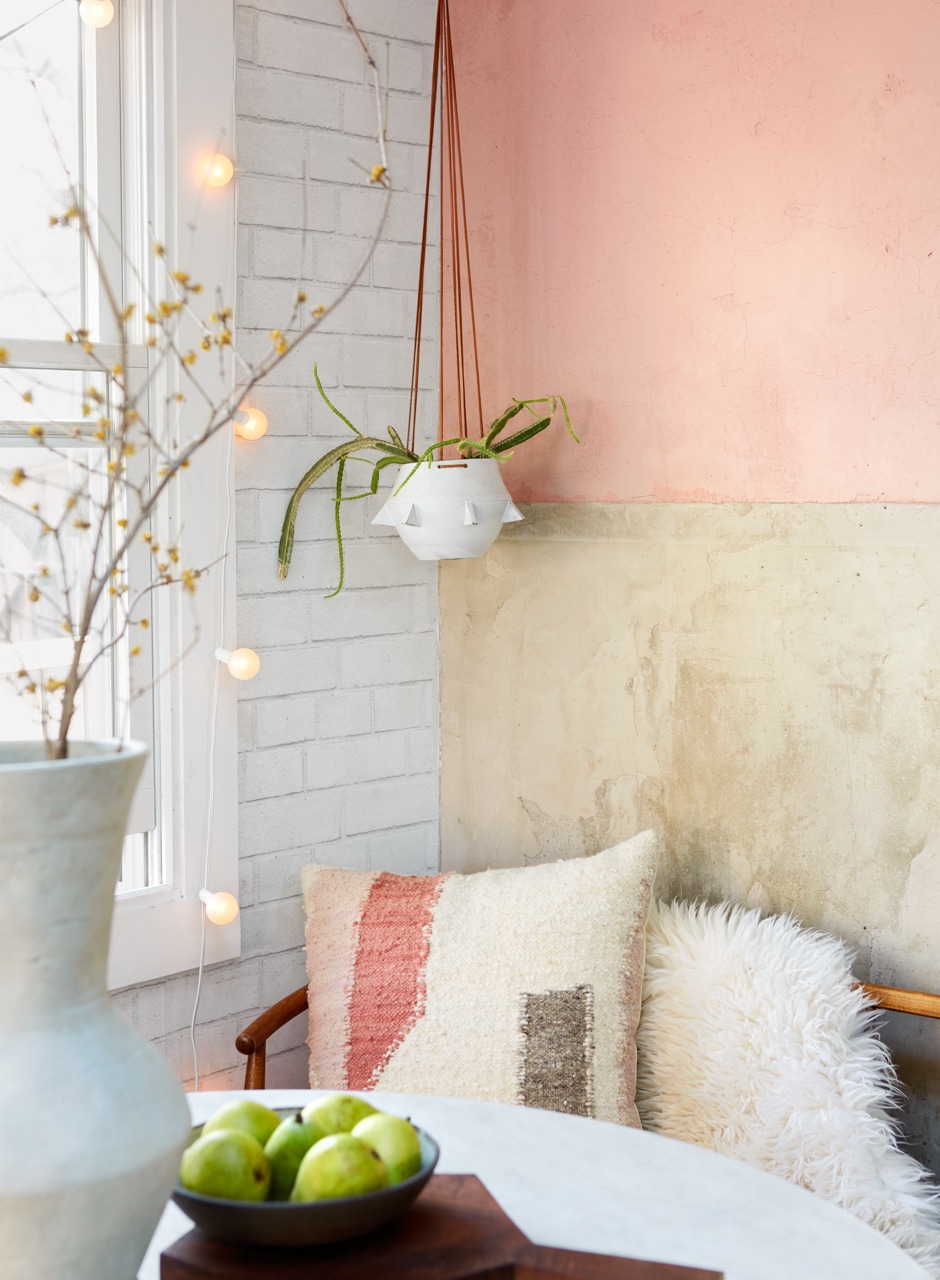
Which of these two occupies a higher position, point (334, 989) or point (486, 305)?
point (486, 305)

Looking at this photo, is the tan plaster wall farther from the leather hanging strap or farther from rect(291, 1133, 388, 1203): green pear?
rect(291, 1133, 388, 1203): green pear

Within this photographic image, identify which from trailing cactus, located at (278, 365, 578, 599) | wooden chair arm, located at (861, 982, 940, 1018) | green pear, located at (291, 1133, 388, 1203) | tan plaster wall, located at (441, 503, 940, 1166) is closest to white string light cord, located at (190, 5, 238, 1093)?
trailing cactus, located at (278, 365, 578, 599)

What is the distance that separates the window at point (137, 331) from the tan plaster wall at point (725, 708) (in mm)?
533

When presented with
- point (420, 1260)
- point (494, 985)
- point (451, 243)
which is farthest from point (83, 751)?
point (451, 243)

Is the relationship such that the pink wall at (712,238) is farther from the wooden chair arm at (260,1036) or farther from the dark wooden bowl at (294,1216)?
the dark wooden bowl at (294,1216)

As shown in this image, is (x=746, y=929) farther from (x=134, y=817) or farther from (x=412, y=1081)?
(x=134, y=817)

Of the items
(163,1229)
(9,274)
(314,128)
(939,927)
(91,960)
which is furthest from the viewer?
(314,128)

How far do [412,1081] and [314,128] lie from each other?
1.67 meters

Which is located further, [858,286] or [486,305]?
[486,305]

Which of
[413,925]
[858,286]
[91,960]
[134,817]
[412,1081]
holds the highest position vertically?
[858,286]

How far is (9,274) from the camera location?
1991 millimetres

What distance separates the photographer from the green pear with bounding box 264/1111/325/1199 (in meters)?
0.94

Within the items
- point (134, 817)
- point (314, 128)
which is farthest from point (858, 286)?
point (134, 817)

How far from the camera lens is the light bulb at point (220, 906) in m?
2.20
